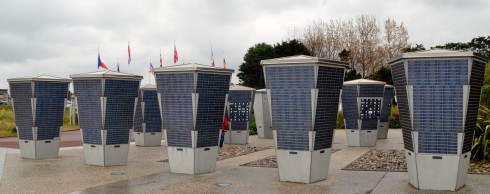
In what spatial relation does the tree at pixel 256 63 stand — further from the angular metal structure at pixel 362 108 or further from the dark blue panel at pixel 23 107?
the dark blue panel at pixel 23 107

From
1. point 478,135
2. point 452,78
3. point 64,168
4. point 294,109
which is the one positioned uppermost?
point 452,78

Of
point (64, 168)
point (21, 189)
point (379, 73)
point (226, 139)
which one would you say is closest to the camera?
point (21, 189)

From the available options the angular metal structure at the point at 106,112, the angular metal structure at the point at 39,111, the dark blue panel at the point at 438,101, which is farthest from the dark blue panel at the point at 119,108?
the dark blue panel at the point at 438,101

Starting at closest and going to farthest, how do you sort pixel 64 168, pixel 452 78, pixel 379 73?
1. pixel 452 78
2. pixel 64 168
3. pixel 379 73

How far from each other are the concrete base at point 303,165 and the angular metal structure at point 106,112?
17.3 feet

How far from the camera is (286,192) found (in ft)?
31.9

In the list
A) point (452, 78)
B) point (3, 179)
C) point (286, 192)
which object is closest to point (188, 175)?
point (286, 192)

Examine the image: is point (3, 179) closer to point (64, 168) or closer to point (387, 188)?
point (64, 168)

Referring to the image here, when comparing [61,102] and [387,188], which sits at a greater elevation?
[61,102]

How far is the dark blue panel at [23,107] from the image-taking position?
1564 centimetres

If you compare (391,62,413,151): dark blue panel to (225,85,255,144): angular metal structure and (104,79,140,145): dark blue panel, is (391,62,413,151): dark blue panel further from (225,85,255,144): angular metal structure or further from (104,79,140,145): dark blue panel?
(225,85,255,144): angular metal structure

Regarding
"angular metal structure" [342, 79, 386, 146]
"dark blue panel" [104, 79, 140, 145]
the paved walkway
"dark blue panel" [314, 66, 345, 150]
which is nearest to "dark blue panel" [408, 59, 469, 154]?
the paved walkway

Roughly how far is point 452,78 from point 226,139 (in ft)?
42.6

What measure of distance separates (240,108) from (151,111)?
379 cm
